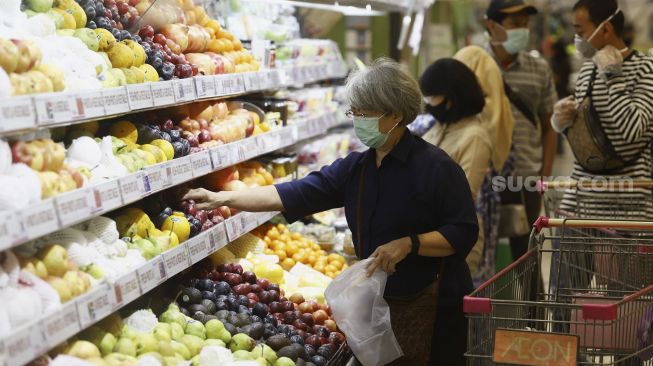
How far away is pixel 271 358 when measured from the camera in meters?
3.49

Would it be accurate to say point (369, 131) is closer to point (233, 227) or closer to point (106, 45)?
point (233, 227)

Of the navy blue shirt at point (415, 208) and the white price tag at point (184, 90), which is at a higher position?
the white price tag at point (184, 90)

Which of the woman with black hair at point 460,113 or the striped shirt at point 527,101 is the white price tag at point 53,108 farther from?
the striped shirt at point 527,101

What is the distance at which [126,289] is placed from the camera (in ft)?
9.38

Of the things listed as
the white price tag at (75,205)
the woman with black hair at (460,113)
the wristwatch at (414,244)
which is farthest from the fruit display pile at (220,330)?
the woman with black hair at (460,113)

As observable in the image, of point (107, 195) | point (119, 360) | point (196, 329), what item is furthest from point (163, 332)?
point (107, 195)

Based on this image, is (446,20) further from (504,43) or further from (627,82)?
(627,82)

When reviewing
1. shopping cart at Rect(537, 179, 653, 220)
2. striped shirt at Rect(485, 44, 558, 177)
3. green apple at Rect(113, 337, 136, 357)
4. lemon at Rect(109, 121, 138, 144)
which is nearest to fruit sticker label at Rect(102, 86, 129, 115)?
lemon at Rect(109, 121, 138, 144)

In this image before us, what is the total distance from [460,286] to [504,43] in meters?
3.45

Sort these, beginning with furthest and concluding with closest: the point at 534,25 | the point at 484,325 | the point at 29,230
→ the point at 534,25
the point at 484,325
the point at 29,230

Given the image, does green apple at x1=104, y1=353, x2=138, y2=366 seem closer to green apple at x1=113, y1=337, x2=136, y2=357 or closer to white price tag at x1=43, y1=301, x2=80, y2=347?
green apple at x1=113, y1=337, x2=136, y2=357

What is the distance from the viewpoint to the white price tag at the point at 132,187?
114 inches

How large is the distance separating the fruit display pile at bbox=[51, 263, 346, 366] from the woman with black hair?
1.24m

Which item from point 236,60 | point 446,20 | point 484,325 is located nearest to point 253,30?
point 236,60
